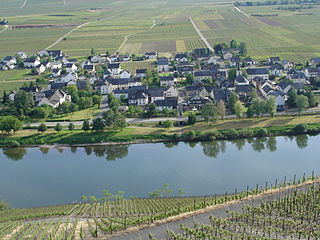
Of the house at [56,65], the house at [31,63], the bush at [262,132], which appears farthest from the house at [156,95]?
the house at [31,63]

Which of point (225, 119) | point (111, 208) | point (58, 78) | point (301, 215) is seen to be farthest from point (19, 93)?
point (301, 215)

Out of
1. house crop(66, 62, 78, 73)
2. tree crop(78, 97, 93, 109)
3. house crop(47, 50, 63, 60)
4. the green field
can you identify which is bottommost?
tree crop(78, 97, 93, 109)

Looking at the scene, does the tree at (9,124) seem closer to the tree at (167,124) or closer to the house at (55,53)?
the tree at (167,124)

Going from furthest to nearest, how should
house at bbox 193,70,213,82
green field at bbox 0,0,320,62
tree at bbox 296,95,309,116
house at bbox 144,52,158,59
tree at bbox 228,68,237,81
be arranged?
green field at bbox 0,0,320,62
house at bbox 144,52,158,59
house at bbox 193,70,213,82
tree at bbox 228,68,237,81
tree at bbox 296,95,309,116

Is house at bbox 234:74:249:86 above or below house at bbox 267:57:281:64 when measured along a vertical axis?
below

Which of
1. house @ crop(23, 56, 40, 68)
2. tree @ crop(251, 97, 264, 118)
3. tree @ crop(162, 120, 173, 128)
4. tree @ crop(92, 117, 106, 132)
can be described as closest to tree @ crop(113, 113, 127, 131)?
tree @ crop(92, 117, 106, 132)

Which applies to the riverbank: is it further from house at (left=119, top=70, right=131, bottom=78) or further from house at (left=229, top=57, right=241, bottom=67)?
house at (left=229, top=57, right=241, bottom=67)
